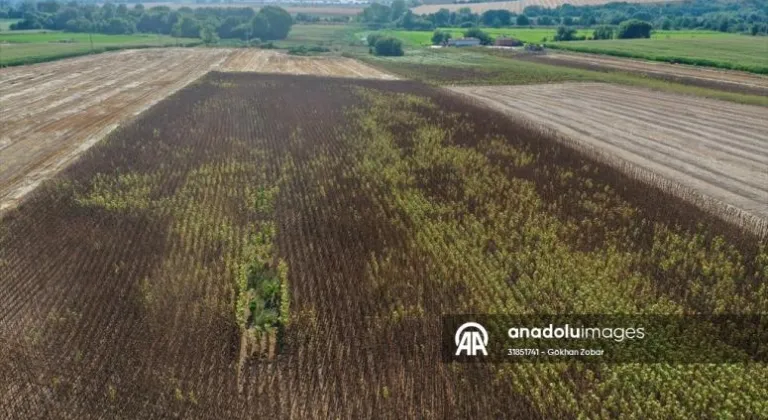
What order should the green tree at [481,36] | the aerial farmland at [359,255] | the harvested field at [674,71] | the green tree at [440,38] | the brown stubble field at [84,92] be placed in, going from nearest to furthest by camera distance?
1. the aerial farmland at [359,255]
2. the brown stubble field at [84,92]
3. the harvested field at [674,71]
4. the green tree at [481,36]
5. the green tree at [440,38]

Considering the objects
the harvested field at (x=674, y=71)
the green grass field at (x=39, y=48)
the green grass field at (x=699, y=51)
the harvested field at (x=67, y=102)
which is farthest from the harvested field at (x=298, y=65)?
the green grass field at (x=699, y=51)

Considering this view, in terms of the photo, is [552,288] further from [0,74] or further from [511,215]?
[0,74]

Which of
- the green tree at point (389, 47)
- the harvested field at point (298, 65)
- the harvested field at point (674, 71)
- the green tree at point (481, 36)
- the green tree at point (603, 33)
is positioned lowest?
the harvested field at point (298, 65)

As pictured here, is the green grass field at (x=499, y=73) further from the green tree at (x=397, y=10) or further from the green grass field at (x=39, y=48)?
the green tree at (x=397, y=10)

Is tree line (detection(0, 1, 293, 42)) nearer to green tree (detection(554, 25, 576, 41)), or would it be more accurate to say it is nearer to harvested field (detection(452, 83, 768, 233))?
green tree (detection(554, 25, 576, 41))

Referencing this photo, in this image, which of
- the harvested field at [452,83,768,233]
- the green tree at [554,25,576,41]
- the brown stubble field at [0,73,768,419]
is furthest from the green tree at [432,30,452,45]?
the brown stubble field at [0,73,768,419]

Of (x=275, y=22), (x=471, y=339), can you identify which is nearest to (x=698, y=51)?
(x=275, y=22)
